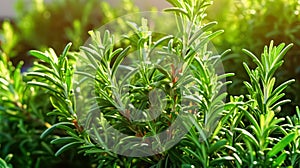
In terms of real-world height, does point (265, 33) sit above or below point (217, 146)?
above

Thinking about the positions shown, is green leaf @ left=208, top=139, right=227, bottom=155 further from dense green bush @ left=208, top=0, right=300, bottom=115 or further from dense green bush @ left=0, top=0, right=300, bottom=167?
dense green bush @ left=208, top=0, right=300, bottom=115

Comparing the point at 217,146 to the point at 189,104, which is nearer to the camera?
the point at 217,146

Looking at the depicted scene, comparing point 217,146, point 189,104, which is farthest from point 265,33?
point 217,146

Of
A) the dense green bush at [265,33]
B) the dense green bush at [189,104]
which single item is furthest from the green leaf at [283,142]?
the dense green bush at [265,33]

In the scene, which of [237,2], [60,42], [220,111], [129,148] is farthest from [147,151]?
[60,42]

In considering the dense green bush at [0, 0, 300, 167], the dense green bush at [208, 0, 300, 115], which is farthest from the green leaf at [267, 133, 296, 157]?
the dense green bush at [208, 0, 300, 115]

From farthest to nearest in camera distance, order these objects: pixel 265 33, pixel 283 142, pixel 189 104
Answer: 1. pixel 265 33
2. pixel 189 104
3. pixel 283 142

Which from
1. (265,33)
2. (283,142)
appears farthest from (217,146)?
(265,33)

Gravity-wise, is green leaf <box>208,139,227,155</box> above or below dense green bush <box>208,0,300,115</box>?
below

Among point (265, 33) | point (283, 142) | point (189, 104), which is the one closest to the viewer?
point (283, 142)

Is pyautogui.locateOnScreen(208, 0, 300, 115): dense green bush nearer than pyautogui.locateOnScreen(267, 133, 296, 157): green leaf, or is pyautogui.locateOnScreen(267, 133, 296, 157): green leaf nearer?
pyautogui.locateOnScreen(267, 133, 296, 157): green leaf

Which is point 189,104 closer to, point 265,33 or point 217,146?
point 217,146

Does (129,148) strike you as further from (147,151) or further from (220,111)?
(220,111)

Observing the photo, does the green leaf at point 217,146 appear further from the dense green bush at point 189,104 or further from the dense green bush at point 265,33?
the dense green bush at point 265,33
